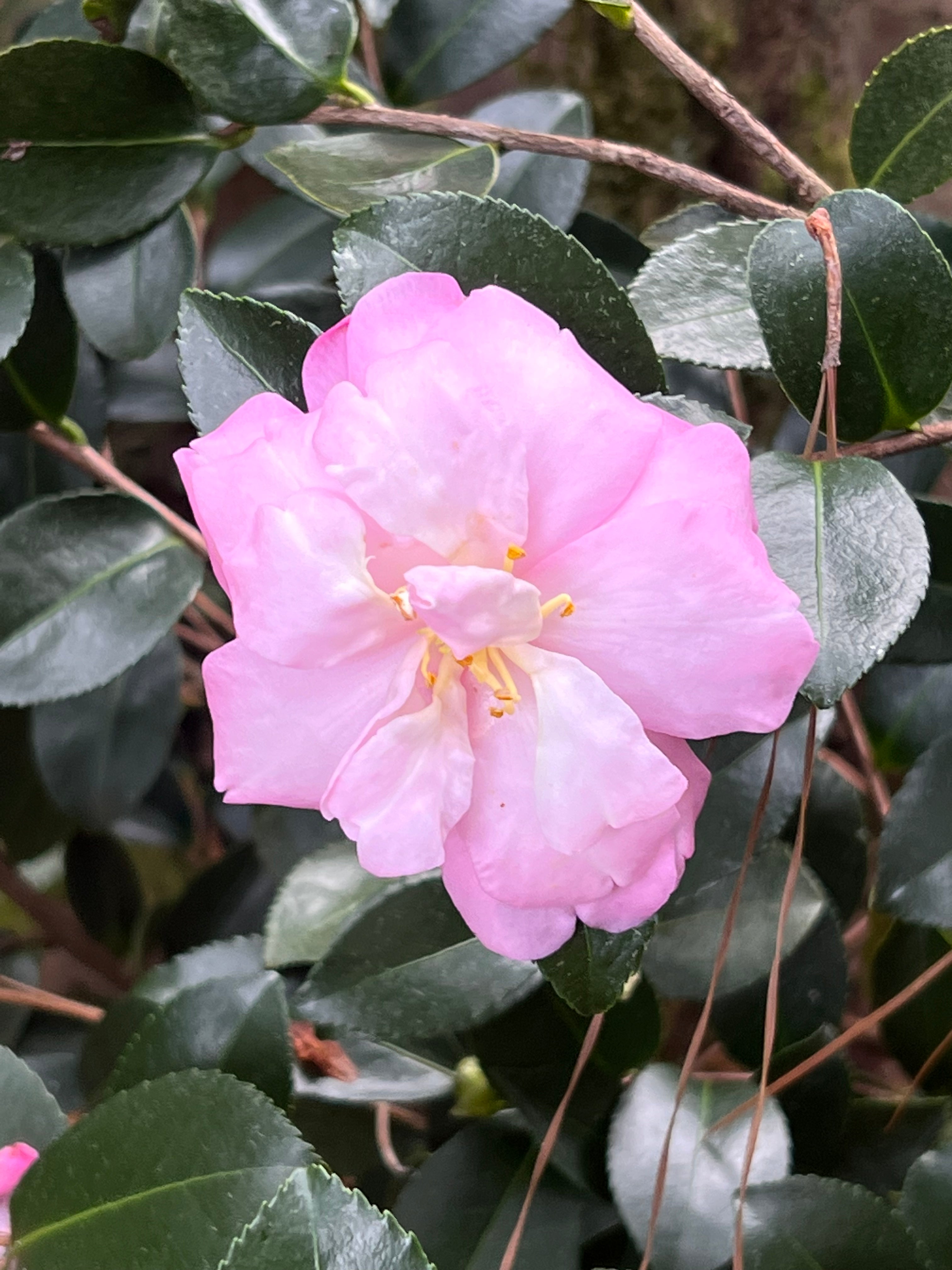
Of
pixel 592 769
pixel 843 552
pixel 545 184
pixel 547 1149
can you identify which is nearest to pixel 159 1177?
pixel 547 1149

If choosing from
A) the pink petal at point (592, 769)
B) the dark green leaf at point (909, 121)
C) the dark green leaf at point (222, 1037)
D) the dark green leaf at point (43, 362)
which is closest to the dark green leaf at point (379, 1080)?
the dark green leaf at point (222, 1037)

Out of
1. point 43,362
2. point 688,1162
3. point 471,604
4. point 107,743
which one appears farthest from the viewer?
point 107,743

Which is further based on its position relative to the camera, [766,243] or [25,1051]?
[25,1051]

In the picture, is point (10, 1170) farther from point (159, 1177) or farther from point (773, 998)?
point (773, 998)

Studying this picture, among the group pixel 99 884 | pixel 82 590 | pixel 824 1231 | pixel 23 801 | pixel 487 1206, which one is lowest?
pixel 99 884

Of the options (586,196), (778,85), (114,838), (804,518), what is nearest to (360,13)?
(586,196)

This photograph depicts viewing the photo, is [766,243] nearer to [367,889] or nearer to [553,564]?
[553,564]

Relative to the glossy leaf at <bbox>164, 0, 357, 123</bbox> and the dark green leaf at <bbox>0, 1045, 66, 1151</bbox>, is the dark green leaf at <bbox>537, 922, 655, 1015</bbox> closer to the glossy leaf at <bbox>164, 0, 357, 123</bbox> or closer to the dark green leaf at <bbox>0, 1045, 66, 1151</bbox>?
the dark green leaf at <bbox>0, 1045, 66, 1151</bbox>

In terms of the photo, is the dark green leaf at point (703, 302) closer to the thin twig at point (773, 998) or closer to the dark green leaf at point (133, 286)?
the thin twig at point (773, 998)
